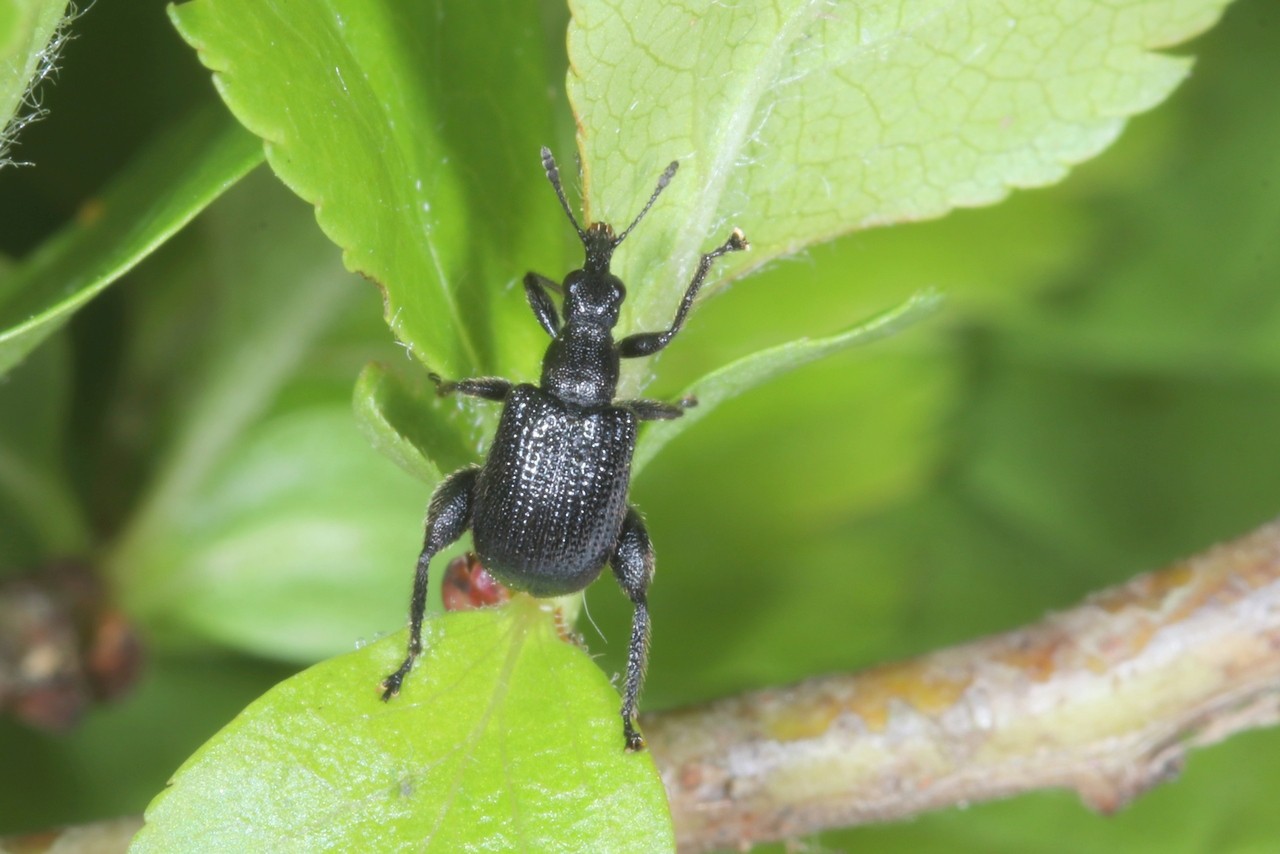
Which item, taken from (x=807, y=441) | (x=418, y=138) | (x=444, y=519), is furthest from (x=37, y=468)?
(x=807, y=441)

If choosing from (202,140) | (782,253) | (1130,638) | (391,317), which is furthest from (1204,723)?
(202,140)

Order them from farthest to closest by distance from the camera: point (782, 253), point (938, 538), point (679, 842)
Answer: point (938, 538)
point (679, 842)
point (782, 253)

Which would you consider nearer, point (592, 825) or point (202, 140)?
point (592, 825)

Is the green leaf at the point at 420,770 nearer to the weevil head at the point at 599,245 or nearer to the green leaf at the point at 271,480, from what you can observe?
the weevil head at the point at 599,245

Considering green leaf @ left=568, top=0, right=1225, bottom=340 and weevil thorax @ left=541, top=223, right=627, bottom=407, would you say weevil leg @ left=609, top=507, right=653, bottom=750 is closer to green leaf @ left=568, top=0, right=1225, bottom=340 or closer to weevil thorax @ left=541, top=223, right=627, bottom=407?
weevil thorax @ left=541, top=223, right=627, bottom=407

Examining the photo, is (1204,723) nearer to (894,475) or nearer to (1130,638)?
(1130,638)

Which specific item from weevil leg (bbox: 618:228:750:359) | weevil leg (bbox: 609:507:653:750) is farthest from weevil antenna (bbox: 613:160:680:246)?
weevil leg (bbox: 609:507:653:750)
